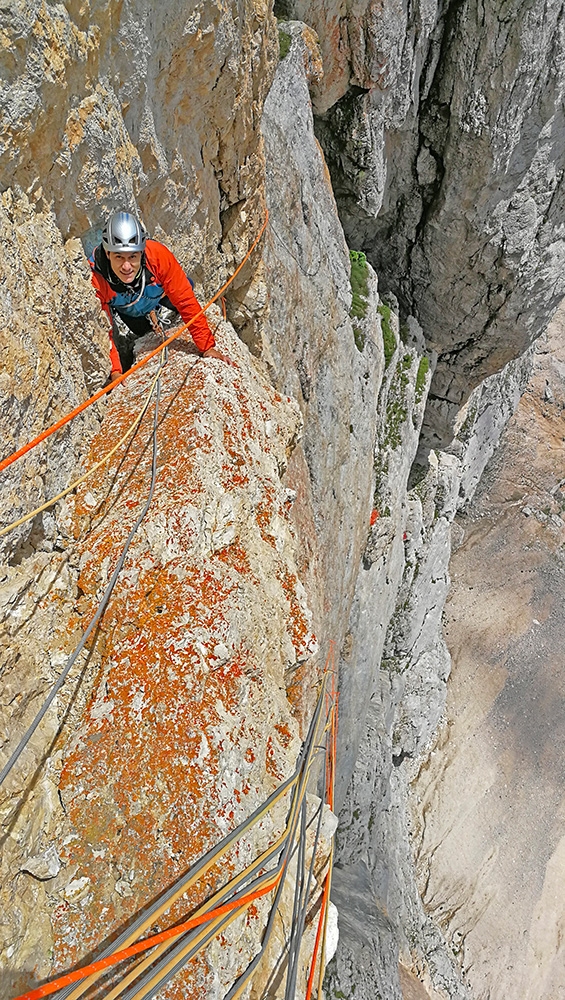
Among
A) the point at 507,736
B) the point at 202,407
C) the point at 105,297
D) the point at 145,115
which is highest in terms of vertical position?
the point at 145,115

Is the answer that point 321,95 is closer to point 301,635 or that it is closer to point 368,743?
point 301,635

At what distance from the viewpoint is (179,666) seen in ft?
12.1

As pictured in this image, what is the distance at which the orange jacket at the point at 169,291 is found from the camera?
494 centimetres

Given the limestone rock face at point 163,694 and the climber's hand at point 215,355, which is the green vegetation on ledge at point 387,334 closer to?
the climber's hand at point 215,355

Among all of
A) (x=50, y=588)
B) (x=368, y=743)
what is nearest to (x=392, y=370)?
(x=368, y=743)

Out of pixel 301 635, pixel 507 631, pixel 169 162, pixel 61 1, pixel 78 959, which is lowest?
pixel 507 631

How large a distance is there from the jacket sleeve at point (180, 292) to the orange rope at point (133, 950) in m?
4.34

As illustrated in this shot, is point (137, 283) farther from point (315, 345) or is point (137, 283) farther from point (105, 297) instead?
point (315, 345)

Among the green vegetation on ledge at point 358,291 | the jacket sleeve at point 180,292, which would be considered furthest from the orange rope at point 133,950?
the green vegetation on ledge at point 358,291

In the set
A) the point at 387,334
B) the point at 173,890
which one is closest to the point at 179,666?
the point at 173,890

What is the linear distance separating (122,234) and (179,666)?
3265mm

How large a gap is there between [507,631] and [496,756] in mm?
5335

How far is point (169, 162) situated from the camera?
544 cm

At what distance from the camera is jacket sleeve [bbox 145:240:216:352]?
5078 mm
